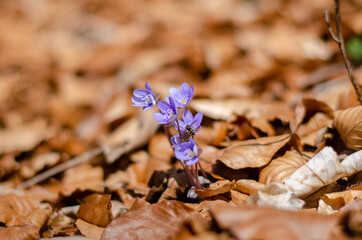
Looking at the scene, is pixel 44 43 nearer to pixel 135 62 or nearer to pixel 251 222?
pixel 135 62

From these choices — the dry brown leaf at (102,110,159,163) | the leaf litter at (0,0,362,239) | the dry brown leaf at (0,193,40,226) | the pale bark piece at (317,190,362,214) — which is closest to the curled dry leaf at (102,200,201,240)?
the leaf litter at (0,0,362,239)

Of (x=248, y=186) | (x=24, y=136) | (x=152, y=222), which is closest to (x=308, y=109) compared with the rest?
(x=248, y=186)

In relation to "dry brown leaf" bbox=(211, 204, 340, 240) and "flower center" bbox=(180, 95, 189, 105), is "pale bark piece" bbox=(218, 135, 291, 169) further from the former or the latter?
"dry brown leaf" bbox=(211, 204, 340, 240)

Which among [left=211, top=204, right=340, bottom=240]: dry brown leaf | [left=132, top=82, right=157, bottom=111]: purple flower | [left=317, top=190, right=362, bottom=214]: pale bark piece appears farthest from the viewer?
[left=132, top=82, right=157, bottom=111]: purple flower

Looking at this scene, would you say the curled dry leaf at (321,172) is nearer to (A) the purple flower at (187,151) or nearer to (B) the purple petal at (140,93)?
(A) the purple flower at (187,151)

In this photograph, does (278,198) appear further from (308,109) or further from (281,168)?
(308,109)

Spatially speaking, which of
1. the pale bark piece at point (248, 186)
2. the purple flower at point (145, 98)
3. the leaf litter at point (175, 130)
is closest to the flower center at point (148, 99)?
the purple flower at point (145, 98)
